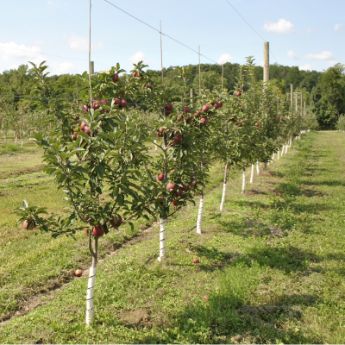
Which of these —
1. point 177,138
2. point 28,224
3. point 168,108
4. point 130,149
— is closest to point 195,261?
point 177,138

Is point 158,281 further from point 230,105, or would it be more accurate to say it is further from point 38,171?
point 38,171

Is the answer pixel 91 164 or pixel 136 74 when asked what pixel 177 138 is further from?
pixel 91 164

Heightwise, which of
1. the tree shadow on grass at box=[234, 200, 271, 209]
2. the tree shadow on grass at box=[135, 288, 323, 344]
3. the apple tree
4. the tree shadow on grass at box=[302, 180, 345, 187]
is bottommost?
the tree shadow on grass at box=[135, 288, 323, 344]

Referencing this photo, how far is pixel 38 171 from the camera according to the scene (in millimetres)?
21250

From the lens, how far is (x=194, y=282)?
278 inches

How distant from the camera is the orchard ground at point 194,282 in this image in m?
5.55

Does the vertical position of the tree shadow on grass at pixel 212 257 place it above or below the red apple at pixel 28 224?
below

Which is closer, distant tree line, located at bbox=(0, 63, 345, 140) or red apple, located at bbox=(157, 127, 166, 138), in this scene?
distant tree line, located at bbox=(0, 63, 345, 140)

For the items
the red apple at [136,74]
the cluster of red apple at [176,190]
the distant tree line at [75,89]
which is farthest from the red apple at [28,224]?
the red apple at [136,74]

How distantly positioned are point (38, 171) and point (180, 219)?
40.0 feet

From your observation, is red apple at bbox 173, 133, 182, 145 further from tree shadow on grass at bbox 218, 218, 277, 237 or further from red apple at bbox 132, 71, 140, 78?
tree shadow on grass at bbox 218, 218, 277, 237

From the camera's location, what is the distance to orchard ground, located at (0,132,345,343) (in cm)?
555

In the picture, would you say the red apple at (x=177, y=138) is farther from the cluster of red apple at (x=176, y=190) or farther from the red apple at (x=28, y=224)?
the red apple at (x=28, y=224)

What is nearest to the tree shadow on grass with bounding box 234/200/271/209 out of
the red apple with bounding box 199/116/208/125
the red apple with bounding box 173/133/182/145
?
the red apple with bounding box 199/116/208/125
